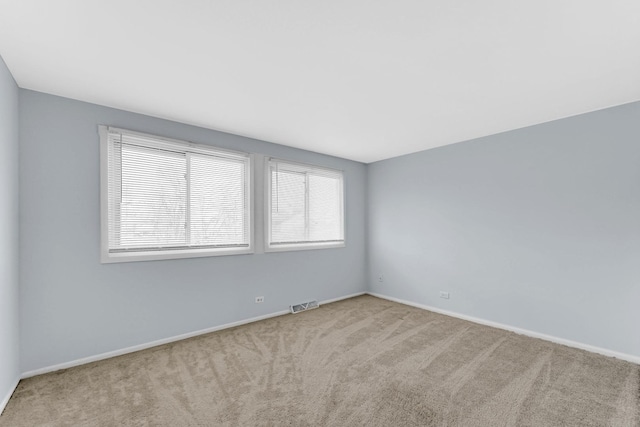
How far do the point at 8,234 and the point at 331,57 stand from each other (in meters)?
2.81

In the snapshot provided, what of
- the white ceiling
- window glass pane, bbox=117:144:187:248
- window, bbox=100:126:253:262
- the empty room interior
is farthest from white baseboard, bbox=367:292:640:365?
window glass pane, bbox=117:144:187:248

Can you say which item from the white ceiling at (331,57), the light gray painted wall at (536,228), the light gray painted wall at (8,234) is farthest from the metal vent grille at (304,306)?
the light gray painted wall at (8,234)

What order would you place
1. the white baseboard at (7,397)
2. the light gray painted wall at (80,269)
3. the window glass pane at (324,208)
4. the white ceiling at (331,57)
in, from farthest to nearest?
the window glass pane at (324,208) → the light gray painted wall at (80,269) → the white baseboard at (7,397) → the white ceiling at (331,57)

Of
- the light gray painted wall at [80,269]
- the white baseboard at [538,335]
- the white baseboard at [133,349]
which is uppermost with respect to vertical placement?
the light gray painted wall at [80,269]

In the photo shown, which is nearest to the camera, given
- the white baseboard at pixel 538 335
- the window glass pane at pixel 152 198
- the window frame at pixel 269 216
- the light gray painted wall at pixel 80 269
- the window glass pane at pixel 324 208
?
the light gray painted wall at pixel 80 269

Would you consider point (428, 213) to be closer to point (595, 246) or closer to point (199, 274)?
Result: point (595, 246)

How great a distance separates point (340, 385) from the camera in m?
2.26

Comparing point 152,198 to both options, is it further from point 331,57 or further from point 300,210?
point 331,57

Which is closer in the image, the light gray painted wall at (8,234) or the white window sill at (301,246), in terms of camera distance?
the light gray painted wall at (8,234)

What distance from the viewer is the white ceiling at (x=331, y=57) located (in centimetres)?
155

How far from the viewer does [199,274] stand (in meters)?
3.31

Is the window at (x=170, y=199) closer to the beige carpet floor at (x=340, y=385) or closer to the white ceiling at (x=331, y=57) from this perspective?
the white ceiling at (x=331, y=57)

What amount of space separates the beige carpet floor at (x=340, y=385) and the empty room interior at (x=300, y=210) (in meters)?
0.02

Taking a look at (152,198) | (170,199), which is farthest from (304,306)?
(152,198)
